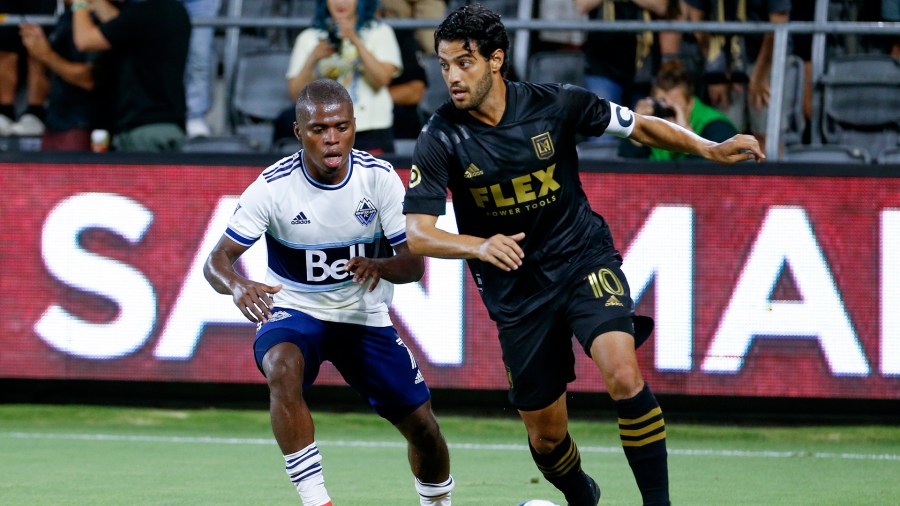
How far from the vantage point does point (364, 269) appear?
6.13 m

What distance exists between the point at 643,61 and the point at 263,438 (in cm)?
390

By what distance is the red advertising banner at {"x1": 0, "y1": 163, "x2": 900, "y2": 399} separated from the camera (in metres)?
9.55

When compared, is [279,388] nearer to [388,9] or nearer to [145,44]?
[145,44]

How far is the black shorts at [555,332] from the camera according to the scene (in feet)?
19.6

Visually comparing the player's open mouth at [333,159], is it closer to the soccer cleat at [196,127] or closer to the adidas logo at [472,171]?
the adidas logo at [472,171]

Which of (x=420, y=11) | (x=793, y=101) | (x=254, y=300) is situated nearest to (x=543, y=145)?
(x=254, y=300)

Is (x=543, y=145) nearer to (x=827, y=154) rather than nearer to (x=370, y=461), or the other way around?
(x=370, y=461)

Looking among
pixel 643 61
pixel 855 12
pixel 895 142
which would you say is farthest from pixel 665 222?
pixel 855 12

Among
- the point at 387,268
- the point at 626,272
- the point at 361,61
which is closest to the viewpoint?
the point at 387,268

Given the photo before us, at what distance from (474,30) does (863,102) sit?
5261mm

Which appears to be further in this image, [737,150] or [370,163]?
[370,163]

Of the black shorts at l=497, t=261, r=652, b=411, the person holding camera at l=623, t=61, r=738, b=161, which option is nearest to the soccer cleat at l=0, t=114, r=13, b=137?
the person holding camera at l=623, t=61, r=738, b=161

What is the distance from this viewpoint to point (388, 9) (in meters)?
11.4

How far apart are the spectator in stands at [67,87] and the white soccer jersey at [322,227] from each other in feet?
15.2
